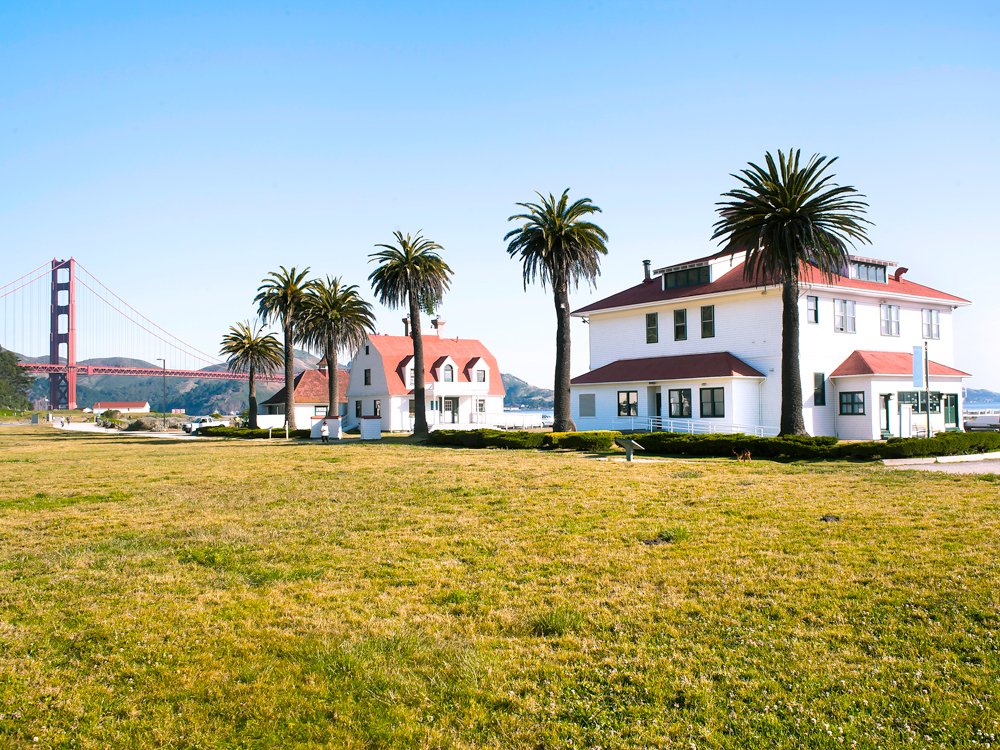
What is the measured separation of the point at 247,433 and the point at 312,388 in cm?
→ 2316

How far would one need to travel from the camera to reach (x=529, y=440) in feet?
111

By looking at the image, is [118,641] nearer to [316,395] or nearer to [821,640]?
[821,640]

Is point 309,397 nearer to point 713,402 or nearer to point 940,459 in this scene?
point 713,402

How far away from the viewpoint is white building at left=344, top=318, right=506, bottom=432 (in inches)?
2525

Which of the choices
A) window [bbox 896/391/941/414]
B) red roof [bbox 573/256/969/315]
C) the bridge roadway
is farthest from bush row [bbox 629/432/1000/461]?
the bridge roadway

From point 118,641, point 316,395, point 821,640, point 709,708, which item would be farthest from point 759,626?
point 316,395

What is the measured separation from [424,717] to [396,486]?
1290cm

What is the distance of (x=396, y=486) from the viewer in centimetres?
1814

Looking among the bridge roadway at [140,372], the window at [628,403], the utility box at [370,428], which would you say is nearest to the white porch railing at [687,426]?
the window at [628,403]

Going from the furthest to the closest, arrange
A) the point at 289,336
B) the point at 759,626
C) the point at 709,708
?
1. the point at 289,336
2. the point at 759,626
3. the point at 709,708

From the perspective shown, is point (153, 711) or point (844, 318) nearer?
point (153, 711)

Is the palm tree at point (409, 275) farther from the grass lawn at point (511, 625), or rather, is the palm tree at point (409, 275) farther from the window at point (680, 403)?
the grass lawn at point (511, 625)

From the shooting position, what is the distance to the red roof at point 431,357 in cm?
6456

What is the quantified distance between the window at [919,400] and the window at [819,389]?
13.3 ft
